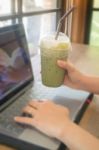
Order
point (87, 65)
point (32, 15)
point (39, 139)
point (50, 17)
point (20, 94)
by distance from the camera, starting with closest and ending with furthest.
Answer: point (39, 139) < point (20, 94) < point (87, 65) < point (32, 15) < point (50, 17)

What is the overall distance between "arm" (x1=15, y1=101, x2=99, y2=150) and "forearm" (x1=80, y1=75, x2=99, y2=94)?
27 cm

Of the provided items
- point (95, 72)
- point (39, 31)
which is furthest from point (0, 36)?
point (39, 31)

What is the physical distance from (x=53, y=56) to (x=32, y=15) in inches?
65.0

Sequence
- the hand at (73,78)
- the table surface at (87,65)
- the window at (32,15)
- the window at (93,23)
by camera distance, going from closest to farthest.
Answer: the table surface at (87,65), the hand at (73,78), the window at (32,15), the window at (93,23)

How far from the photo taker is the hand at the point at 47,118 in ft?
2.41

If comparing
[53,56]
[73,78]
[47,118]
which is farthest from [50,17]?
[47,118]

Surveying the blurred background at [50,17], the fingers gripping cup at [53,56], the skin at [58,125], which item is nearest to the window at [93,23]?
the blurred background at [50,17]

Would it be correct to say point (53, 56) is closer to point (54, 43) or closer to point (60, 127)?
point (54, 43)

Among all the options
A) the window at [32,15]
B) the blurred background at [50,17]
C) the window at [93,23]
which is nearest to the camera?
the window at [32,15]

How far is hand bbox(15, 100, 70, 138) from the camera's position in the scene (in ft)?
2.41

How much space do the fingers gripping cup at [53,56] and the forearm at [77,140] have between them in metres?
0.26

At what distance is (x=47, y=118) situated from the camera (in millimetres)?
763

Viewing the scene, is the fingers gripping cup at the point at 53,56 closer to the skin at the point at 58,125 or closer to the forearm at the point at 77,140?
the skin at the point at 58,125

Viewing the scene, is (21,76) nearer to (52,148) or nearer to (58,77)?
(58,77)
